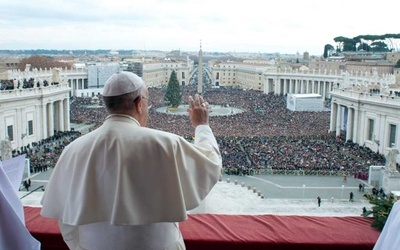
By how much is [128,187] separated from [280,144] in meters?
24.7

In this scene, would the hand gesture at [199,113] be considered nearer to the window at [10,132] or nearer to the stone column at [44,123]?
the window at [10,132]

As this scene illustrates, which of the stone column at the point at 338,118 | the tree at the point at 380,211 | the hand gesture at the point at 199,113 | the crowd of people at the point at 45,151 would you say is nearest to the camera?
the hand gesture at the point at 199,113

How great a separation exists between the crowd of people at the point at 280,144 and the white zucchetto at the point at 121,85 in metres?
18.5

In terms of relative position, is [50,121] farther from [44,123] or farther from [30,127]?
[30,127]

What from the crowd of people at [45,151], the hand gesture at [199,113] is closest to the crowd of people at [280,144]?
the crowd of people at [45,151]

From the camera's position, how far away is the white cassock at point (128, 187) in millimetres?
2225

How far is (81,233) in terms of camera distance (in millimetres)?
2400

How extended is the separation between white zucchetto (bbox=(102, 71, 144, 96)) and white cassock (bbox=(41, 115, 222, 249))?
0.14 m

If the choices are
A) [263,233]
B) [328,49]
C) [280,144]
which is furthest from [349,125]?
[328,49]

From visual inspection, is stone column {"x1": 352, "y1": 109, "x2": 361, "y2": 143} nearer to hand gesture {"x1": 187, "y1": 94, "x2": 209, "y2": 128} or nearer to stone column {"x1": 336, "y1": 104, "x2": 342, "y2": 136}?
stone column {"x1": 336, "y1": 104, "x2": 342, "y2": 136}

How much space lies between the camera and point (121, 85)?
242 cm

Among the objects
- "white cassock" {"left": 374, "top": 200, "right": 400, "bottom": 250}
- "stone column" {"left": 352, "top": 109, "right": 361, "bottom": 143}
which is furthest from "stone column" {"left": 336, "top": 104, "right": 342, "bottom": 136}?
"white cassock" {"left": 374, "top": 200, "right": 400, "bottom": 250}

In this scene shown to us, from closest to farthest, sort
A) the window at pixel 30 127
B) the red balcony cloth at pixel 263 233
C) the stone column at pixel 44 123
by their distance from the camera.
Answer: the red balcony cloth at pixel 263 233 < the window at pixel 30 127 < the stone column at pixel 44 123

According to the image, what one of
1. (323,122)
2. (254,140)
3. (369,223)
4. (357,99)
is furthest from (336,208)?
(323,122)
